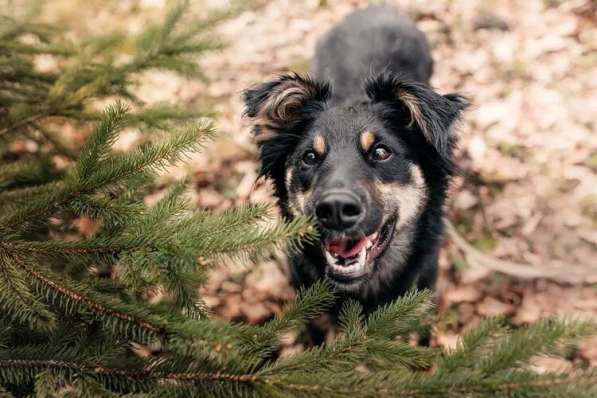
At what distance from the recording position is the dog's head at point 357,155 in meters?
2.58

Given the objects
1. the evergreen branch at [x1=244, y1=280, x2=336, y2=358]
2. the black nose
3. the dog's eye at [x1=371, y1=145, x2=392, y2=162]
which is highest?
the dog's eye at [x1=371, y1=145, x2=392, y2=162]

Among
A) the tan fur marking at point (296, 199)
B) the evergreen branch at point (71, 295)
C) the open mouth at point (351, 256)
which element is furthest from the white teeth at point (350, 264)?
the evergreen branch at point (71, 295)

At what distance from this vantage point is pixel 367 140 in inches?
112

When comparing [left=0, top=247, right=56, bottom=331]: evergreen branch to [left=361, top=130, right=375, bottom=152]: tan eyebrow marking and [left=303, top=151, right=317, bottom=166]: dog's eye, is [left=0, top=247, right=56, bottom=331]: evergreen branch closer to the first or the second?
[left=303, top=151, right=317, bottom=166]: dog's eye

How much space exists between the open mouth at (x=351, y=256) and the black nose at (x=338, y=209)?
328mm

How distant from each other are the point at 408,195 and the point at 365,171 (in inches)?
15.0

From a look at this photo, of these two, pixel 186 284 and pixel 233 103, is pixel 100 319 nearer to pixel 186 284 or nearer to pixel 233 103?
pixel 186 284

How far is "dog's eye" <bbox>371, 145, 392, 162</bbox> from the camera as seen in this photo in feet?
9.46

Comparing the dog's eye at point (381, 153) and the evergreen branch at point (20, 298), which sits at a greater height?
the dog's eye at point (381, 153)

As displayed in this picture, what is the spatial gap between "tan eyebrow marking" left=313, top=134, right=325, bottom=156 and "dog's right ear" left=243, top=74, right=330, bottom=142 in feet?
1.07

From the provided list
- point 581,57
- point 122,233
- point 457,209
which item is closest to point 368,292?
point 457,209

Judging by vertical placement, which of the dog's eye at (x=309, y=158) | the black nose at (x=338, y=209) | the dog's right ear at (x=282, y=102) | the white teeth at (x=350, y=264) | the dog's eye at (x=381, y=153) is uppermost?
the dog's right ear at (x=282, y=102)

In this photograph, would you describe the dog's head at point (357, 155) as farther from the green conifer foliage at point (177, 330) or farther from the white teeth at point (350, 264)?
the green conifer foliage at point (177, 330)

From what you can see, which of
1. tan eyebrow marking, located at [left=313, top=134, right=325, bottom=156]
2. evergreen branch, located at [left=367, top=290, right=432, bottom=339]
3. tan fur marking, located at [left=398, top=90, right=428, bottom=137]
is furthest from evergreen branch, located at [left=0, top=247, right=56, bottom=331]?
tan fur marking, located at [left=398, top=90, right=428, bottom=137]
